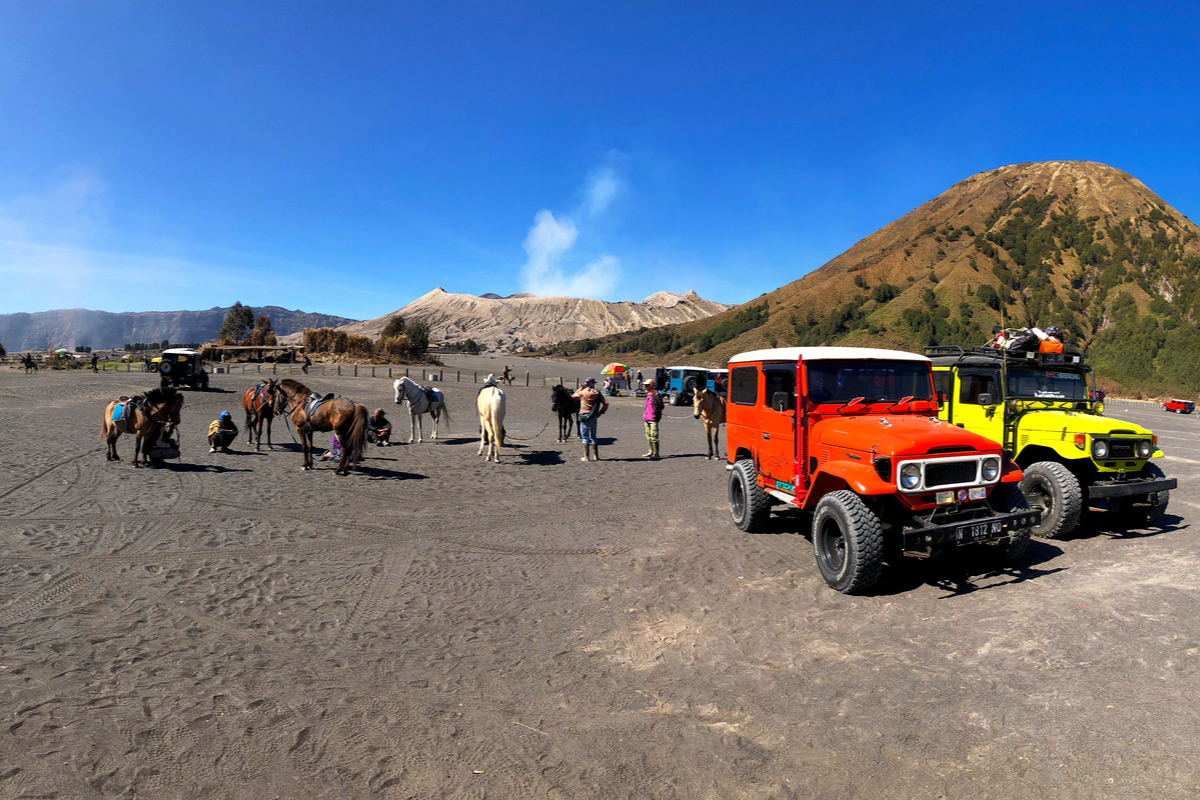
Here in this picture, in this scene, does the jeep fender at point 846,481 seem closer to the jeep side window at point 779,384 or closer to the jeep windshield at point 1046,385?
the jeep side window at point 779,384

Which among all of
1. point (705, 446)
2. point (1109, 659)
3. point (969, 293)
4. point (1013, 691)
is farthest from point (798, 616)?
point (969, 293)

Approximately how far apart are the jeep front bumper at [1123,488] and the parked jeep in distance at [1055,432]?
0.01 meters

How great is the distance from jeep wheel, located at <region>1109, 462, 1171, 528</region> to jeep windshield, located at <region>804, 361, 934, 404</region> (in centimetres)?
377

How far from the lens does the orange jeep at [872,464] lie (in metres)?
5.87

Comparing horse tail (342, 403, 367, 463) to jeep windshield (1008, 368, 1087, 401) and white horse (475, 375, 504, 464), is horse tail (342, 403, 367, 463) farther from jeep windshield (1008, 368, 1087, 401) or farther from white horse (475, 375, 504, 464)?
jeep windshield (1008, 368, 1087, 401)

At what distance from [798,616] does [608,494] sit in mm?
5899

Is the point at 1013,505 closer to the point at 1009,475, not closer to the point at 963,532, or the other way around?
the point at 1009,475

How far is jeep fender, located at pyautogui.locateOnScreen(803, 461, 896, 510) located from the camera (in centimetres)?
582

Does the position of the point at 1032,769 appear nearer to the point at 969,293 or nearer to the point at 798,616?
the point at 798,616

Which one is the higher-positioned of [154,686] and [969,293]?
[969,293]

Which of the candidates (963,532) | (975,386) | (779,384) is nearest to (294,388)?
(779,384)

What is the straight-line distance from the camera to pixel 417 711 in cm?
412

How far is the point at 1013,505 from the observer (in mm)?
6395

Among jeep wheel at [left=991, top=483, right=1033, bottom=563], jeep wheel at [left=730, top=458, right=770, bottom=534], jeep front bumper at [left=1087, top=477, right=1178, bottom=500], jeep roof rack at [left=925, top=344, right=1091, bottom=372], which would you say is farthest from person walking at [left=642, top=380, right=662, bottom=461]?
jeep wheel at [left=991, top=483, right=1033, bottom=563]
